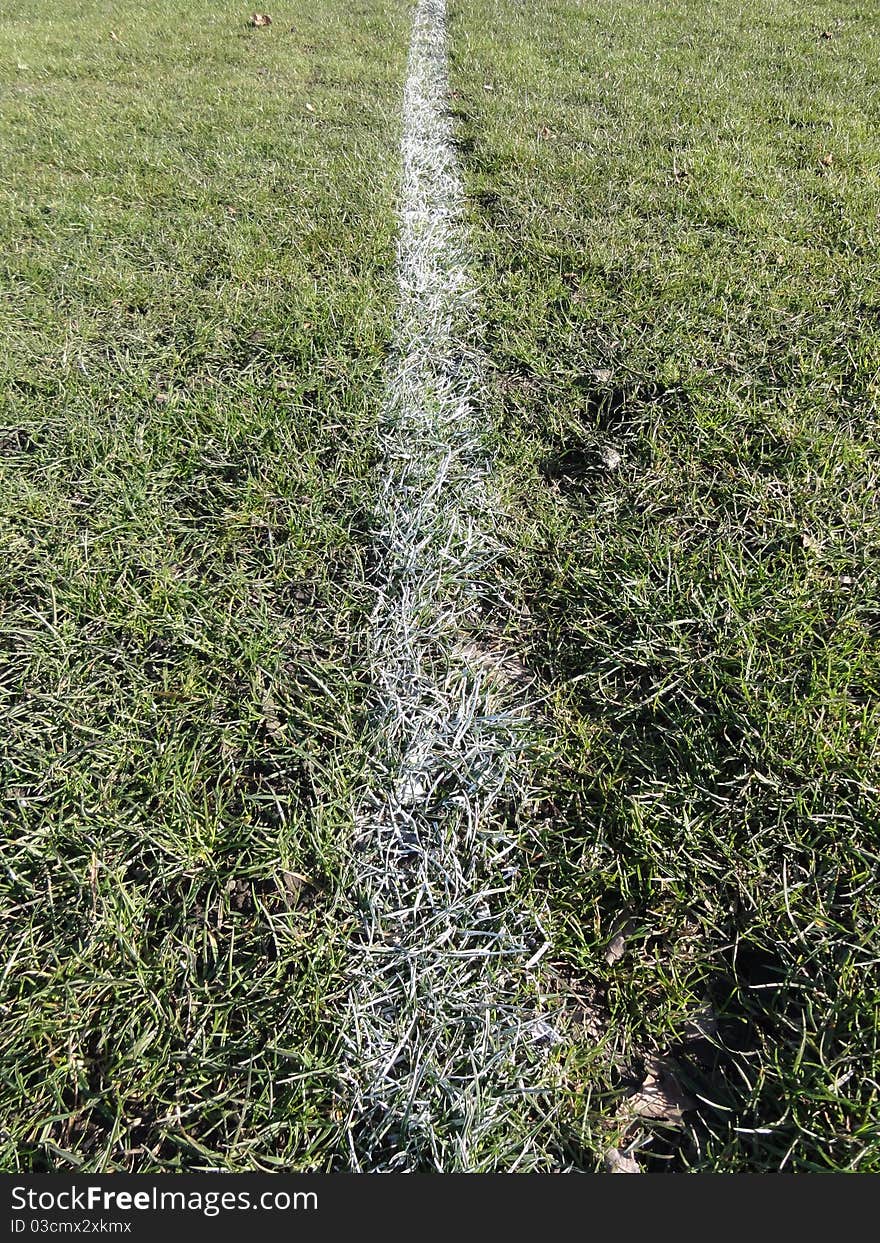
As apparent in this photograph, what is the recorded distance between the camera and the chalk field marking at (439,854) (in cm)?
129

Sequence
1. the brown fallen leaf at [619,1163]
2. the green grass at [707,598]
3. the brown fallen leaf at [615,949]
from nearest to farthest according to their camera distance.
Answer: the brown fallen leaf at [619,1163] < the green grass at [707,598] < the brown fallen leaf at [615,949]

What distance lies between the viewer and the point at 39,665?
1.96m

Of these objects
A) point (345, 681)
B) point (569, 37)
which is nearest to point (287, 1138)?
point (345, 681)

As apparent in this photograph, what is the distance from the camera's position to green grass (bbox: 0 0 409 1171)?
52.5 inches

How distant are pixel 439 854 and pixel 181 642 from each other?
103cm

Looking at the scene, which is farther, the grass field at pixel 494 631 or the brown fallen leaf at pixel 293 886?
the brown fallen leaf at pixel 293 886

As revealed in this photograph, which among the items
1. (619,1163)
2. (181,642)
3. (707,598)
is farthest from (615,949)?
(181,642)

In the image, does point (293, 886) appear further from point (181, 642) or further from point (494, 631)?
point (494, 631)

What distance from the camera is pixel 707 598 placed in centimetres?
206

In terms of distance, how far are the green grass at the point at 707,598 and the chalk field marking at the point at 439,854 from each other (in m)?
0.12

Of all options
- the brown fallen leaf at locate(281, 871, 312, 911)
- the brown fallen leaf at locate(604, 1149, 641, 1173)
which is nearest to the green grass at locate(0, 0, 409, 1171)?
the brown fallen leaf at locate(281, 871, 312, 911)

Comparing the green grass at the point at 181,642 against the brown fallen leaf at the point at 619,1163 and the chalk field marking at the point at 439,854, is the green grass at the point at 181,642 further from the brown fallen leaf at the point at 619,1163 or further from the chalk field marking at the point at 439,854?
the brown fallen leaf at the point at 619,1163

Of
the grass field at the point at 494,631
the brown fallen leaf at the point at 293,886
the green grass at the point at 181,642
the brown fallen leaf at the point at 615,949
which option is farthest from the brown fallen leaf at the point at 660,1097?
the brown fallen leaf at the point at 293,886

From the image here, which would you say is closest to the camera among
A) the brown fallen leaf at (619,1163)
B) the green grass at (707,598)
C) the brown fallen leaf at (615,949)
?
the brown fallen leaf at (619,1163)
